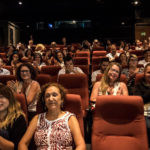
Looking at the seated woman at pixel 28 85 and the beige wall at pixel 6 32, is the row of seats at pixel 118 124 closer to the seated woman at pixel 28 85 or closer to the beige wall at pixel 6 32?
the seated woman at pixel 28 85

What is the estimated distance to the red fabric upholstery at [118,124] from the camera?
180 cm

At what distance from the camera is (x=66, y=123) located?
5.97 ft

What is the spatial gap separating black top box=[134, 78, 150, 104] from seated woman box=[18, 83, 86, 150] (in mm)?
1034

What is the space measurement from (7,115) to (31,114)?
820 mm

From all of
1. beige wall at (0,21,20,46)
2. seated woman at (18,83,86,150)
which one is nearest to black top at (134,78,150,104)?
seated woman at (18,83,86,150)

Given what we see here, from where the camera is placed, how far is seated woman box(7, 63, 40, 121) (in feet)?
8.69

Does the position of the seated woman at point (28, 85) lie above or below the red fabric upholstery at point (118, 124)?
above

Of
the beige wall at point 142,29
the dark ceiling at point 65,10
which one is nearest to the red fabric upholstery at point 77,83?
the dark ceiling at point 65,10

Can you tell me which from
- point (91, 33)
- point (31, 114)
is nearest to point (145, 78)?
A: point (31, 114)

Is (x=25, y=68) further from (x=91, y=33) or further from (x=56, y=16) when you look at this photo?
(x=91, y=33)

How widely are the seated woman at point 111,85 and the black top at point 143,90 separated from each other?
142 mm

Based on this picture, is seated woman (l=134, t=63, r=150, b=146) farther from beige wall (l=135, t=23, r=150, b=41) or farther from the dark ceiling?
beige wall (l=135, t=23, r=150, b=41)

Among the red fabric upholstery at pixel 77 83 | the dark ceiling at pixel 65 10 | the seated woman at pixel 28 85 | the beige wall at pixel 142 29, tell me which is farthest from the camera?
the beige wall at pixel 142 29

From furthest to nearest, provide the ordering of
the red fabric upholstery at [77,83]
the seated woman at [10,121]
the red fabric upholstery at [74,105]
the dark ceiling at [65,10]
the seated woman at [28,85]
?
the dark ceiling at [65,10] → the red fabric upholstery at [77,83] → the seated woman at [28,85] → the red fabric upholstery at [74,105] → the seated woman at [10,121]
